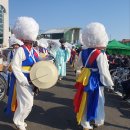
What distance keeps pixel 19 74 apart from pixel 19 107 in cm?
59

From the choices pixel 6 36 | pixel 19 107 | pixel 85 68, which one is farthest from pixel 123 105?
pixel 6 36

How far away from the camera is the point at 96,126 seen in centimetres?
600

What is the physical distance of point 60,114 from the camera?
6.86 meters

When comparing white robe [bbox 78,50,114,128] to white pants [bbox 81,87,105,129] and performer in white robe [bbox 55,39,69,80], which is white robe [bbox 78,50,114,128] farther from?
performer in white robe [bbox 55,39,69,80]

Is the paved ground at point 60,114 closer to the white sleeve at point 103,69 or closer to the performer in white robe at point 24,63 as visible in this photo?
the performer in white robe at point 24,63

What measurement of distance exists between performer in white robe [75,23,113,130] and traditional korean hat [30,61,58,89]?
0.64m

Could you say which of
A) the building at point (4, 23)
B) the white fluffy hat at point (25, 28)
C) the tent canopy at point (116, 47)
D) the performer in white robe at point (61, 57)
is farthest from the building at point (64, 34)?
the white fluffy hat at point (25, 28)

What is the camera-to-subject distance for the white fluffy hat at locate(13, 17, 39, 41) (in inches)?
217

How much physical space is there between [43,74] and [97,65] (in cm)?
97

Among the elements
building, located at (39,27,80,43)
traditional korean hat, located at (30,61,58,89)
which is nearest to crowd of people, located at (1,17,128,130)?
traditional korean hat, located at (30,61,58,89)

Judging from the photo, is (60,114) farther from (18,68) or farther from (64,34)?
(64,34)

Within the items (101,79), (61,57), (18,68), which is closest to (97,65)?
(101,79)

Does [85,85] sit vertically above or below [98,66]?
below

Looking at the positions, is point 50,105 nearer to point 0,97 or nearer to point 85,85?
point 0,97
